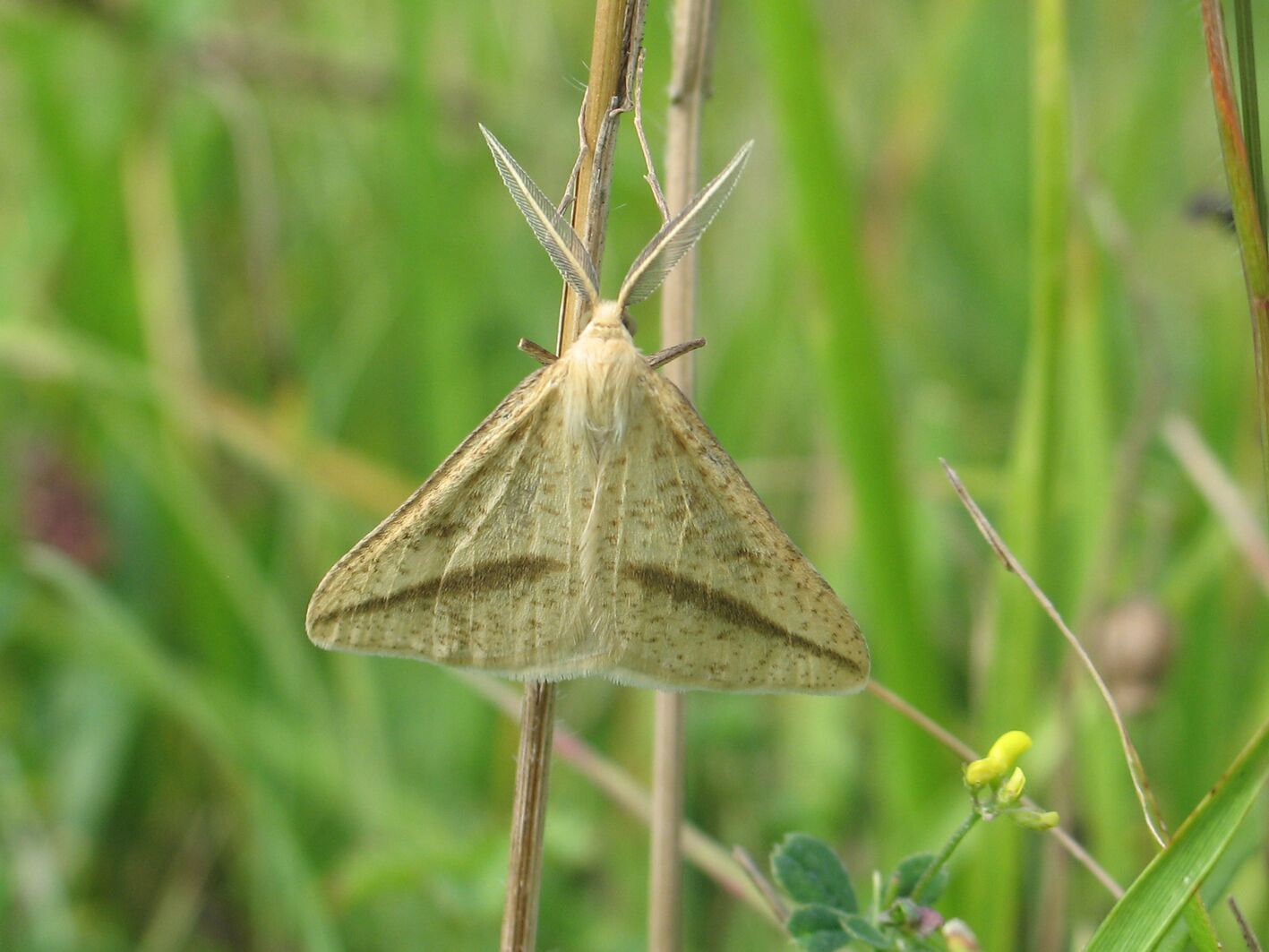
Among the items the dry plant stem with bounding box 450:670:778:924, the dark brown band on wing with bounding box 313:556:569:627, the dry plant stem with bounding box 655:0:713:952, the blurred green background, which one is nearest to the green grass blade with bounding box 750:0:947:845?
the blurred green background

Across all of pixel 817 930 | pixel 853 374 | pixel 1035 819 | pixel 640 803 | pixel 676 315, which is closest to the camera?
pixel 1035 819

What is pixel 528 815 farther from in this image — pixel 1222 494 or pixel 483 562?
pixel 1222 494

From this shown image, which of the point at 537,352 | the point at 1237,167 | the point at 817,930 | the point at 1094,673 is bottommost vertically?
the point at 817,930

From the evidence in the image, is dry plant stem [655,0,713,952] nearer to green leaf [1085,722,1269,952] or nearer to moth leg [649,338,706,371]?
moth leg [649,338,706,371]

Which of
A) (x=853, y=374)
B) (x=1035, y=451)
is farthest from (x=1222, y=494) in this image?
(x=853, y=374)

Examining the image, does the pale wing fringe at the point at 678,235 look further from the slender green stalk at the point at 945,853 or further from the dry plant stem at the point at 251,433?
the dry plant stem at the point at 251,433

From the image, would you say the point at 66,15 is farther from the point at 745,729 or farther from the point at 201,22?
the point at 745,729

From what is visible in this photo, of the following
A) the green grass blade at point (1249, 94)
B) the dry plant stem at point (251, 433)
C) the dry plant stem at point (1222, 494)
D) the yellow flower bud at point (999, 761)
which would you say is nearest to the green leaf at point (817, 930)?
the yellow flower bud at point (999, 761)

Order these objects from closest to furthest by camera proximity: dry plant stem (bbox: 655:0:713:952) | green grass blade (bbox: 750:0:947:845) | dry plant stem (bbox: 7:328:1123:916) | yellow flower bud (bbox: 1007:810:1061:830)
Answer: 1. yellow flower bud (bbox: 1007:810:1061:830)
2. dry plant stem (bbox: 655:0:713:952)
3. green grass blade (bbox: 750:0:947:845)
4. dry plant stem (bbox: 7:328:1123:916)
